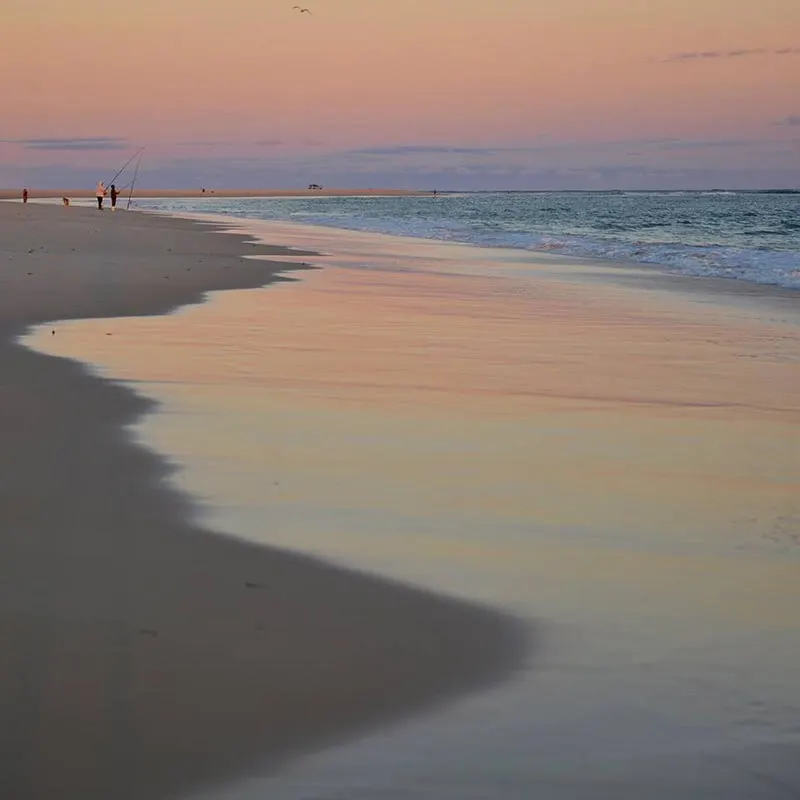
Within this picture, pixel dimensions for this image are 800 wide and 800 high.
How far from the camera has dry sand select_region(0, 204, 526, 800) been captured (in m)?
3.23

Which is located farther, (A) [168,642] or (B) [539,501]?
(B) [539,501]

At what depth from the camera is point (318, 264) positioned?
2288 cm

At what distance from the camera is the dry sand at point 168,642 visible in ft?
10.6

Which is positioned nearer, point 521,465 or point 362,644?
point 362,644

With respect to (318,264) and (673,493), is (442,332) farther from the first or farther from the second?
(318,264)

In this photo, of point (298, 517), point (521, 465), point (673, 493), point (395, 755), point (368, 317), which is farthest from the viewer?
point (368, 317)

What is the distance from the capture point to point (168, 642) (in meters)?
3.93

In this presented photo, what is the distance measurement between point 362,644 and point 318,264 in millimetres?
19167

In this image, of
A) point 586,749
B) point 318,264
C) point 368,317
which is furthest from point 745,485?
point 318,264

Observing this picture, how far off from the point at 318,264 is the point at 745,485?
17.2 metres

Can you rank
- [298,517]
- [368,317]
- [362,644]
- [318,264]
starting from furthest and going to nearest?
[318,264] < [368,317] < [298,517] < [362,644]

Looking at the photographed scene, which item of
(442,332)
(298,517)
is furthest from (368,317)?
(298,517)

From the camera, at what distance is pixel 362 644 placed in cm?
399

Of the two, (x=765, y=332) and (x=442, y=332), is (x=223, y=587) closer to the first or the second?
(x=442, y=332)
